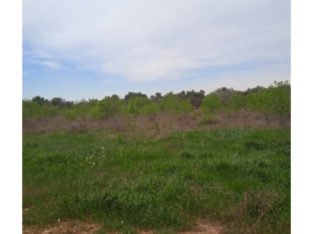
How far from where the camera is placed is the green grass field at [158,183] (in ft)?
5.75

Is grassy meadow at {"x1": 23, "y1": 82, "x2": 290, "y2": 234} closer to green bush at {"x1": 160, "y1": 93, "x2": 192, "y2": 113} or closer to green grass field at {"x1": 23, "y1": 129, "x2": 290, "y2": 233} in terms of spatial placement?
green grass field at {"x1": 23, "y1": 129, "x2": 290, "y2": 233}

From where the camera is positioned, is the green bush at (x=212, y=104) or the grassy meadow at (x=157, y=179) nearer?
the grassy meadow at (x=157, y=179)

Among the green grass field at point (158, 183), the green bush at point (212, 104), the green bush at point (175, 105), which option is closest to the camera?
the green grass field at point (158, 183)

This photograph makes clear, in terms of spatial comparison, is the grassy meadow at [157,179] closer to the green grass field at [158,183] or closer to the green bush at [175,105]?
the green grass field at [158,183]

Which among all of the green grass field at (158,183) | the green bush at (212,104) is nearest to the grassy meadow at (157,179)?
the green grass field at (158,183)

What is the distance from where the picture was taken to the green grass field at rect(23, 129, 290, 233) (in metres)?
1.75

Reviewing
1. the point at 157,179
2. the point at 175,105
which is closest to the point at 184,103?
the point at 175,105

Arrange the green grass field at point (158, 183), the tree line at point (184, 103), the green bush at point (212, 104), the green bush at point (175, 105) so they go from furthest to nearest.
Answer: the green bush at point (212, 104)
the green bush at point (175, 105)
the tree line at point (184, 103)
the green grass field at point (158, 183)

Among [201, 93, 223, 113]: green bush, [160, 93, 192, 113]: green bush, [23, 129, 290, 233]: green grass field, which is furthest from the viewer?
[201, 93, 223, 113]: green bush

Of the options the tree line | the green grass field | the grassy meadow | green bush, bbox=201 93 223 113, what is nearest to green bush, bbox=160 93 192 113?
the tree line
